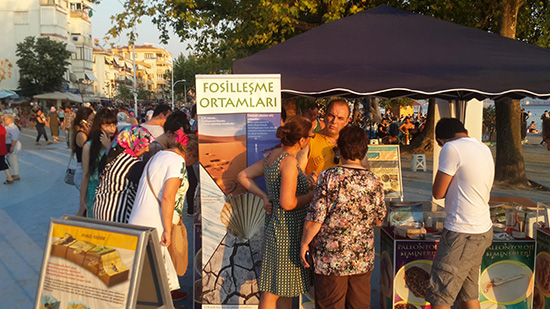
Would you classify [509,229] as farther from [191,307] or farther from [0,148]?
[0,148]

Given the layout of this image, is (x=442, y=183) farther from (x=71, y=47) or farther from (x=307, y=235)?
(x=71, y=47)

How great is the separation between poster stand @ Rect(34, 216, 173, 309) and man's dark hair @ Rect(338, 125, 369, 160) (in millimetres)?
1339

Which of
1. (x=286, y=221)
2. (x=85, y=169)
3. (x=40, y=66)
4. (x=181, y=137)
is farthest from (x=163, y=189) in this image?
(x=40, y=66)

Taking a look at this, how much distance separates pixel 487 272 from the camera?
392cm

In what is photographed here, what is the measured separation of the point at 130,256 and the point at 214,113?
1440mm

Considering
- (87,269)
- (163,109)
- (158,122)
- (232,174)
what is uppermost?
(163,109)

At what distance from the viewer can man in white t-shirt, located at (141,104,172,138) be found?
20.2 ft

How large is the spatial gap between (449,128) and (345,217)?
40.7 inches

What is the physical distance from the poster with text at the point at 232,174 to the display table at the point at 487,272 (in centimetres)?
117

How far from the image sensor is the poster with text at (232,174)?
12.9ft

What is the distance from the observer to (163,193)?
11.6 feet

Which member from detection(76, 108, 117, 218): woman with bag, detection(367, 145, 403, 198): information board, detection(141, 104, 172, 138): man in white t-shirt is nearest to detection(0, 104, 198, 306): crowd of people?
detection(76, 108, 117, 218): woman with bag

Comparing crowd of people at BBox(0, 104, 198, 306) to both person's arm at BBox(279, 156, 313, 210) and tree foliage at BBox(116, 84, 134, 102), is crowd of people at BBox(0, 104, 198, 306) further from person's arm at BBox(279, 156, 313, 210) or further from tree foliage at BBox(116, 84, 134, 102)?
tree foliage at BBox(116, 84, 134, 102)

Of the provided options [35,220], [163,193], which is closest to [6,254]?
[35,220]
